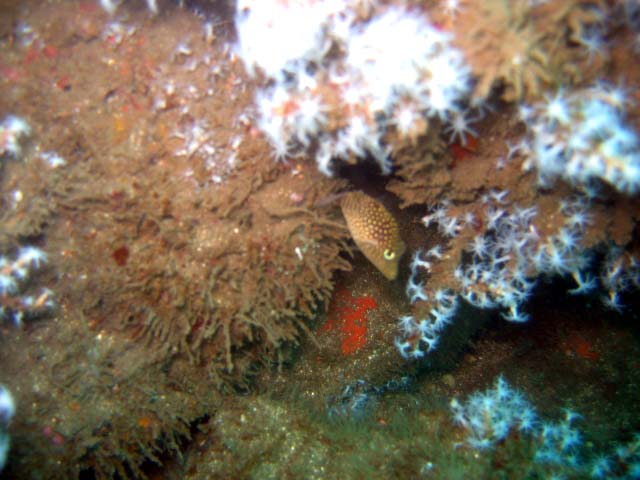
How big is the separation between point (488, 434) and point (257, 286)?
267 cm

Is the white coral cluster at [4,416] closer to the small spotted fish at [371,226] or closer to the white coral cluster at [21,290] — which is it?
the white coral cluster at [21,290]

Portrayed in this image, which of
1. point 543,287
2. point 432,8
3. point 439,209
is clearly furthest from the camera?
point 543,287

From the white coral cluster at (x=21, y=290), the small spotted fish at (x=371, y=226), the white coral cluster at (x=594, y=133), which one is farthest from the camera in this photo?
the small spotted fish at (x=371, y=226)

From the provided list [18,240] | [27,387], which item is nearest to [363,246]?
[18,240]

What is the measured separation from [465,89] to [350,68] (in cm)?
75

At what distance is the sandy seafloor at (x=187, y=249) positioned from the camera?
2.85 metres

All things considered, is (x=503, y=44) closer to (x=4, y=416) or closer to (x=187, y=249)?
(x=187, y=249)

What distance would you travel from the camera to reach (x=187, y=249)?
3129 mm

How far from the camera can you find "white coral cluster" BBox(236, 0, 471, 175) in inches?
90.6

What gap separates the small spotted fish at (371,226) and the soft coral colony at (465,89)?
401mm

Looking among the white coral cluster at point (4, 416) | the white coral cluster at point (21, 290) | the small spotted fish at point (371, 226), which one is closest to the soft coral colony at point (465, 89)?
the small spotted fish at point (371, 226)

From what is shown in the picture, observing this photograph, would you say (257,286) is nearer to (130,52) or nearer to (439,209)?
(439,209)

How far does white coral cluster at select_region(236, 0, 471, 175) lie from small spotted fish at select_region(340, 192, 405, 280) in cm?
57

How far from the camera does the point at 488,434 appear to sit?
11.8 feet
